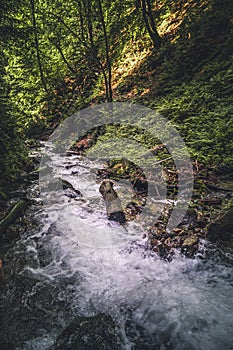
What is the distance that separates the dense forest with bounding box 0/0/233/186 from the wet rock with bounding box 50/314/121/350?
4.66 meters

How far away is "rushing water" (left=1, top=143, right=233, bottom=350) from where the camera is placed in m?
3.10

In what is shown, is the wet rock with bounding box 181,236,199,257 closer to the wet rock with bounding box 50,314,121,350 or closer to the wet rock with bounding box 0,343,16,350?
the wet rock with bounding box 50,314,121,350

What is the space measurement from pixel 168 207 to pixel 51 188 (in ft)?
12.4

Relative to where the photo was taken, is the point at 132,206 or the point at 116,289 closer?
the point at 116,289

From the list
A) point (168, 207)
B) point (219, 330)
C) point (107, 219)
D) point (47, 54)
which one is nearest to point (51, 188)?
point (107, 219)

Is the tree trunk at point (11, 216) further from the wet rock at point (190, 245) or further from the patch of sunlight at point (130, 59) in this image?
the patch of sunlight at point (130, 59)

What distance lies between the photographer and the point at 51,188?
7.35m

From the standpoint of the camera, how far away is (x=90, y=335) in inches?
122

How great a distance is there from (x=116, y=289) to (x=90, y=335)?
826mm

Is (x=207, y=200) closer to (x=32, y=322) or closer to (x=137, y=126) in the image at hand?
(x=32, y=322)

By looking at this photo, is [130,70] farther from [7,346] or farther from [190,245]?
[7,346]

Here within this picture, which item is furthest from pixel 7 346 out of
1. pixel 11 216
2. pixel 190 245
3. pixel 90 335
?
pixel 190 245

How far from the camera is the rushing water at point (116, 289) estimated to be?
10.2 ft

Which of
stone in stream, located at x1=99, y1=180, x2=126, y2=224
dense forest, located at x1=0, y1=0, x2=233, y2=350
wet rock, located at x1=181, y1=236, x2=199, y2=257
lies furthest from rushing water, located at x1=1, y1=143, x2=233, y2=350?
stone in stream, located at x1=99, y1=180, x2=126, y2=224
